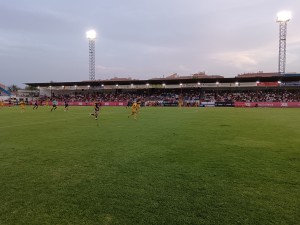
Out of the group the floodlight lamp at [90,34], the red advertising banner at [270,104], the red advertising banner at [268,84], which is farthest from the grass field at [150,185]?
the floodlight lamp at [90,34]

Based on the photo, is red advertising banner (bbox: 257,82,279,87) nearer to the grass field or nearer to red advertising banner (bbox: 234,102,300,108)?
red advertising banner (bbox: 234,102,300,108)

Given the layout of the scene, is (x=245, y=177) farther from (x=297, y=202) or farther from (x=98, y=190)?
(x=98, y=190)

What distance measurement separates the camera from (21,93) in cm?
10000


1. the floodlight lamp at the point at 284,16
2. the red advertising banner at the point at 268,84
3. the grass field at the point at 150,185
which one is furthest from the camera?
the red advertising banner at the point at 268,84

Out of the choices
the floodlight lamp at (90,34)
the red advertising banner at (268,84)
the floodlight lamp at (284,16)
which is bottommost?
the red advertising banner at (268,84)

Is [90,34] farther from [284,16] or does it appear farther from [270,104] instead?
[270,104]

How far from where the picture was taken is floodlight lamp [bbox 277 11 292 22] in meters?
60.2

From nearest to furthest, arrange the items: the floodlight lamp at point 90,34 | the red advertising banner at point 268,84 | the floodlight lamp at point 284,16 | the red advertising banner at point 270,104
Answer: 1. the red advertising banner at point 270,104
2. the floodlight lamp at point 284,16
3. the red advertising banner at point 268,84
4. the floodlight lamp at point 90,34

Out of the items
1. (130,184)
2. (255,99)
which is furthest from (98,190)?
(255,99)

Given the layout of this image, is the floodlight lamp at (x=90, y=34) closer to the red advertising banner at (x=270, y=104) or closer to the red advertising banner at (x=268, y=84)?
the red advertising banner at (x=270, y=104)

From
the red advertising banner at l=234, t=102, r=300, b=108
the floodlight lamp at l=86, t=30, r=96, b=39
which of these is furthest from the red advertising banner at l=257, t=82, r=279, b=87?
the floodlight lamp at l=86, t=30, r=96, b=39

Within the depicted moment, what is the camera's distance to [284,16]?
60.8 m

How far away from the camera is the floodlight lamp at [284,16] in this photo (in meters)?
60.2

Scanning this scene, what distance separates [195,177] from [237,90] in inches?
2767
